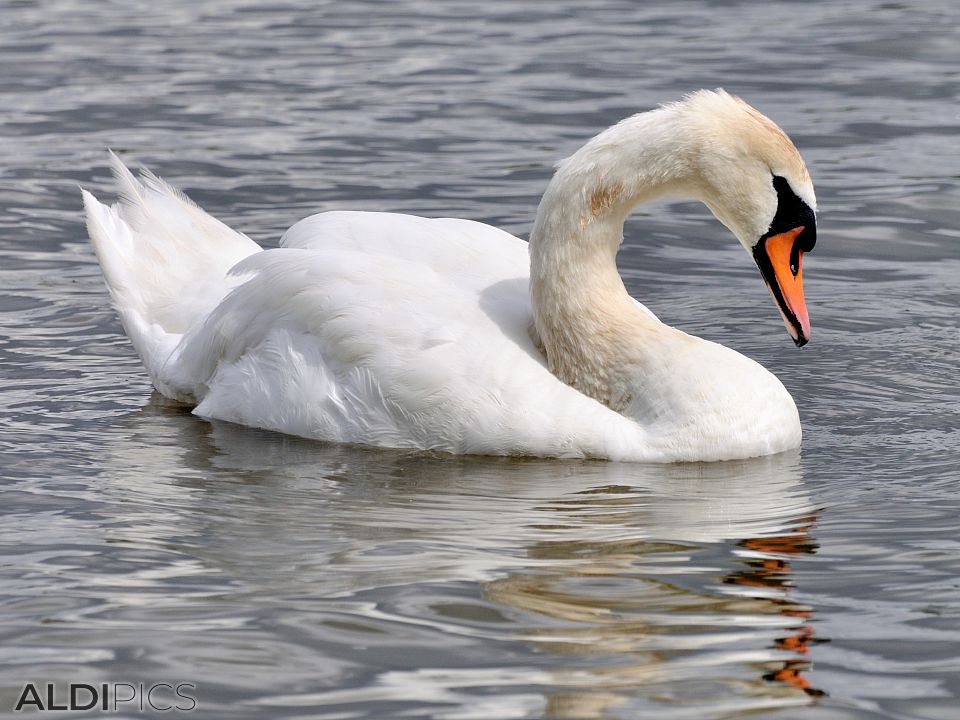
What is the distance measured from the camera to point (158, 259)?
9000mm

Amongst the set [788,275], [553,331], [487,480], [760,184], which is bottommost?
[487,480]

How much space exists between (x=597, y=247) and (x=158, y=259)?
95.8 inches

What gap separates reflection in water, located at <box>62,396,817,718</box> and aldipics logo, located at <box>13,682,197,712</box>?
6.2 inches

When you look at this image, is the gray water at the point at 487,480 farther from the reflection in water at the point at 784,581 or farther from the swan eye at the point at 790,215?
the swan eye at the point at 790,215

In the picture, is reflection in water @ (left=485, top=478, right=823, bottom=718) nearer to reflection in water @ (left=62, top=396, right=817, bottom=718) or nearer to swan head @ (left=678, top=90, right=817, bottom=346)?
reflection in water @ (left=62, top=396, right=817, bottom=718)

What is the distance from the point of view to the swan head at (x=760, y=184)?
23.9ft

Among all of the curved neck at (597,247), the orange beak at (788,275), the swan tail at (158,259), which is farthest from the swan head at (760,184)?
the swan tail at (158,259)

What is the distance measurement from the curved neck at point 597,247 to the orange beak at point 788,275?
41 cm

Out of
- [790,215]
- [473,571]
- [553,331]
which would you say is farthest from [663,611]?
[790,215]

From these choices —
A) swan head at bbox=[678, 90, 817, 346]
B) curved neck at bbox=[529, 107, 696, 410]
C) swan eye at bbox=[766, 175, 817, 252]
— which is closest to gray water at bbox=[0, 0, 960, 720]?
curved neck at bbox=[529, 107, 696, 410]

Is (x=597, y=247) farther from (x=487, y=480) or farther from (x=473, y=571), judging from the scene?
(x=473, y=571)

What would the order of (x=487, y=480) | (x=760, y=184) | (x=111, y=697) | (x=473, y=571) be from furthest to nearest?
(x=760, y=184)
(x=487, y=480)
(x=473, y=571)
(x=111, y=697)

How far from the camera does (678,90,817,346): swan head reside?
23.9 ft

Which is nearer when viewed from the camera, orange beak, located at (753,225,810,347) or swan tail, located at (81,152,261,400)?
orange beak, located at (753,225,810,347)
